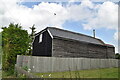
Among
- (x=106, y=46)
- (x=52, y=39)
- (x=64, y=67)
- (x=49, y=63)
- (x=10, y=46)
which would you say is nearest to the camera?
(x=10, y=46)

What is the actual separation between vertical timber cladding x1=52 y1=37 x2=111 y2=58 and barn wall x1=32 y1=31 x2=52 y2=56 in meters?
0.63

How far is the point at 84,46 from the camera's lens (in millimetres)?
16094

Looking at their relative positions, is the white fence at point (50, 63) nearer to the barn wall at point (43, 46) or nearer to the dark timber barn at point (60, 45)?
the dark timber barn at point (60, 45)

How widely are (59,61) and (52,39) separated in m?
2.67

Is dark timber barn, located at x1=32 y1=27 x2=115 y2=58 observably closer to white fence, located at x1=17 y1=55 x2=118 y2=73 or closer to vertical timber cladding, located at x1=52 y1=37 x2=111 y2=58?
vertical timber cladding, located at x1=52 y1=37 x2=111 y2=58

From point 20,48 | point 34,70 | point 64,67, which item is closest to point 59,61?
point 64,67

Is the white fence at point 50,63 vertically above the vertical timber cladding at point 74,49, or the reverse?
the vertical timber cladding at point 74,49

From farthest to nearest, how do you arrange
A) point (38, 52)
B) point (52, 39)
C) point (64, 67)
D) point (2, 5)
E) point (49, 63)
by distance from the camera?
1. point (38, 52)
2. point (52, 39)
3. point (64, 67)
4. point (49, 63)
5. point (2, 5)

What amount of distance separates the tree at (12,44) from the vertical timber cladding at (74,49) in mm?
3513

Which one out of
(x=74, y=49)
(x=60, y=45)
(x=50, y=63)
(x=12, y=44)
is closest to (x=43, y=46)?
(x=60, y=45)

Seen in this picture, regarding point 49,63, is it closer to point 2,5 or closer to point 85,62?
point 85,62

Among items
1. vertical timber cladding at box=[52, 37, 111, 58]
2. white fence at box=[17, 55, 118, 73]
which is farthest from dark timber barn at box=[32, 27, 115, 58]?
white fence at box=[17, 55, 118, 73]

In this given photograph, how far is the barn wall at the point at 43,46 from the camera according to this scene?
13308 mm

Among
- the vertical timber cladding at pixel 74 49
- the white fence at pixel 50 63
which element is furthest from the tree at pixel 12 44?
the vertical timber cladding at pixel 74 49
